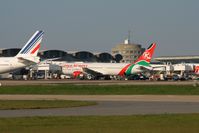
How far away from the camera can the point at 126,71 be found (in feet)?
404

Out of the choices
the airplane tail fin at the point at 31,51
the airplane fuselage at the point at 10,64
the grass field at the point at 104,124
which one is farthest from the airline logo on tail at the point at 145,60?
the grass field at the point at 104,124

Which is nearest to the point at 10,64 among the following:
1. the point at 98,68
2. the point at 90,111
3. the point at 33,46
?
the point at 33,46

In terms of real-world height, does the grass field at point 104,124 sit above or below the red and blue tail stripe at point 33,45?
below

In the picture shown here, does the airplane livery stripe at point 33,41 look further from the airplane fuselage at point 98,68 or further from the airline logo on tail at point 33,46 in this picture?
the airplane fuselage at point 98,68

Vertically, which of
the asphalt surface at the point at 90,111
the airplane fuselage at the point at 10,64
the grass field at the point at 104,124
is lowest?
the grass field at the point at 104,124

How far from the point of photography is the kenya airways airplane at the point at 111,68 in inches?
4788

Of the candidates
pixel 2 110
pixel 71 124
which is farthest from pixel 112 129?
pixel 2 110

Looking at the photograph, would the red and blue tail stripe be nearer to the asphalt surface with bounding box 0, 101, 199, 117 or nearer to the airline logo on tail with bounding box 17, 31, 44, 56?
the airline logo on tail with bounding box 17, 31, 44, 56

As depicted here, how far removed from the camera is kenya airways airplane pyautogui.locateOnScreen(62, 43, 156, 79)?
12162 centimetres

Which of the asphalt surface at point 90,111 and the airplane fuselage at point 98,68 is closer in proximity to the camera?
the asphalt surface at point 90,111

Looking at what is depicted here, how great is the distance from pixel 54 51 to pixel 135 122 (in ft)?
480

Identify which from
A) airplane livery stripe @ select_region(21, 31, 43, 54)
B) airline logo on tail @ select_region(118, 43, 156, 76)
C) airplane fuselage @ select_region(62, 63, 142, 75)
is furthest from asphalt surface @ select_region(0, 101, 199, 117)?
airplane fuselage @ select_region(62, 63, 142, 75)

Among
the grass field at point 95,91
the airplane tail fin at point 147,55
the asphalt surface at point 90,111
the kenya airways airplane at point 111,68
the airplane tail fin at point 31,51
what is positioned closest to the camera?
the asphalt surface at point 90,111

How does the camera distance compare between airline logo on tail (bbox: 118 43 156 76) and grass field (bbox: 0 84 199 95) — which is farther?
airline logo on tail (bbox: 118 43 156 76)
